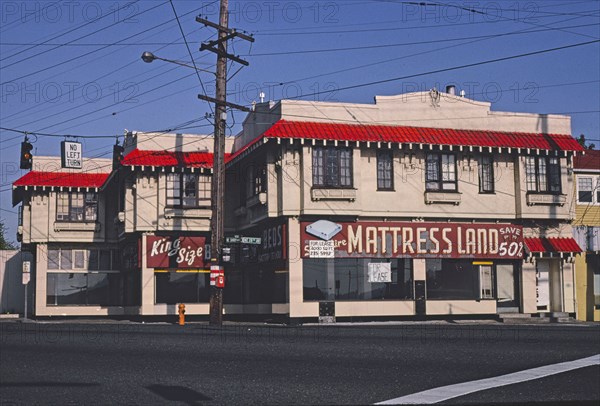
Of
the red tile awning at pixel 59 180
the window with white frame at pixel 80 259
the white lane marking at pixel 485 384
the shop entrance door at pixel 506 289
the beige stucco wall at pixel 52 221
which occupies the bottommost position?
the white lane marking at pixel 485 384

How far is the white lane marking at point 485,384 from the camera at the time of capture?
9547 mm

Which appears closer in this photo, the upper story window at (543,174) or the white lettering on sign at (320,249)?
the white lettering on sign at (320,249)

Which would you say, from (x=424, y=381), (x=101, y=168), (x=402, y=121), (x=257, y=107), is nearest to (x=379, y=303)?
(x=402, y=121)

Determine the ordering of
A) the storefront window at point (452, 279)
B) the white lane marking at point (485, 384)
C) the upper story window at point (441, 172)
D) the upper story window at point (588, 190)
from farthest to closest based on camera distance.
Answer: the upper story window at point (588, 190) → the upper story window at point (441, 172) → the storefront window at point (452, 279) → the white lane marking at point (485, 384)

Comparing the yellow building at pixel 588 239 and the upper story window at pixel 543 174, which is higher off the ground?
the upper story window at pixel 543 174

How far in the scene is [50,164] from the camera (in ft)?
161

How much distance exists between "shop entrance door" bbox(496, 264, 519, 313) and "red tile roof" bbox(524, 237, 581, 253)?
1377 mm

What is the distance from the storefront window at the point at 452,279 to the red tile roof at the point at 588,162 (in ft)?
29.3

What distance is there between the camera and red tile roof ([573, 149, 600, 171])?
140 ft

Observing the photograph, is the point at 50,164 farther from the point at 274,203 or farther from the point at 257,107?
the point at 274,203

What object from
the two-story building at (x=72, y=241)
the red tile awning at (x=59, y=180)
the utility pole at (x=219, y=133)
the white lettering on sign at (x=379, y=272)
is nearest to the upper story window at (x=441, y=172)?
the white lettering on sign at (x=379, y=272)

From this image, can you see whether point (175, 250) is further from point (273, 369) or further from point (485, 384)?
point (485, 384)

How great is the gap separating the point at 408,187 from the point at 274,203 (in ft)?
20.5

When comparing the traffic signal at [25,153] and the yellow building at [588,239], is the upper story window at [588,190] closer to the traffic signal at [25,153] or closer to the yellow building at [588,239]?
the yellow building at [588,239]
